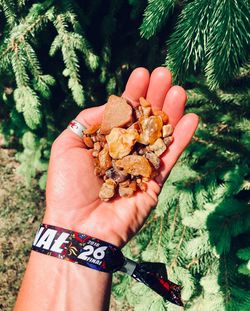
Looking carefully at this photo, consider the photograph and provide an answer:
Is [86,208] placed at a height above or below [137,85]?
below

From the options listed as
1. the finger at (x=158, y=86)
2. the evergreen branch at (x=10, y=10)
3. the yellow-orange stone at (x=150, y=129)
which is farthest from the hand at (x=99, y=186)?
the evergreen branch at (x=10, y=10)

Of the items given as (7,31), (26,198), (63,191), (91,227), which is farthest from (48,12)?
(26,198)

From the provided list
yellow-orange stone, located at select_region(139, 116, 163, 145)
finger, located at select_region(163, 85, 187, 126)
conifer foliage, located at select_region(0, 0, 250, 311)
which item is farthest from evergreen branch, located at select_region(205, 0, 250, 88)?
yellow-orange stone, located at select_region(139, 116, 163, 145)

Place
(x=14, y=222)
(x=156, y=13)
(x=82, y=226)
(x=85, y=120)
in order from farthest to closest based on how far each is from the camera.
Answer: (x=14, y=222) → (x=85, y=120) → (x=82, y=226) → (x=156, y=13)

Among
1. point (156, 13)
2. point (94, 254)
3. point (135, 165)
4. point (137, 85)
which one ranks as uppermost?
point (156, 13)

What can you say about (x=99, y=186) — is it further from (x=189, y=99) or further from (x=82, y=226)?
(x=189, y=99)

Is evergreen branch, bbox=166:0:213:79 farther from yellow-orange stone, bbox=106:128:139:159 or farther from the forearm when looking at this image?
the forearm

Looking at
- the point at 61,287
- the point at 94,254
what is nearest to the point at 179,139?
the point at 94,254

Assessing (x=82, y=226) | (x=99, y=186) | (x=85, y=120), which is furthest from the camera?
(x=85, y=120)
